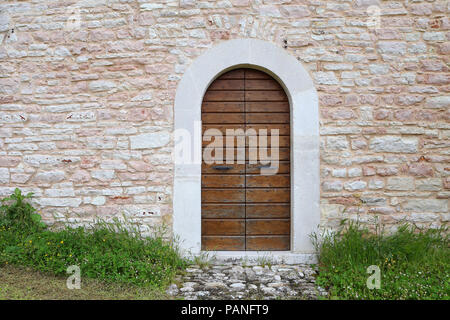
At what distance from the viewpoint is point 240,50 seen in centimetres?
368

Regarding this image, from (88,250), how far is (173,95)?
1922 mm

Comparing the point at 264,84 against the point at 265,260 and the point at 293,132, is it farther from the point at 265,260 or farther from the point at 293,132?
the point at 265,260

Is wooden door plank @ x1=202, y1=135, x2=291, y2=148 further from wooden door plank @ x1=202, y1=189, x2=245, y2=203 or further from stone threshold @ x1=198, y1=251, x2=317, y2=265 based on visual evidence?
stone threshold @ x1=198, y1=251, x2=317, y2=265

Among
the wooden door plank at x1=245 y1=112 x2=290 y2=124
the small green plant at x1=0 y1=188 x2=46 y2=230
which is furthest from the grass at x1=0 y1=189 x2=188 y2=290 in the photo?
the wooden door plank at x1=245 y1=112 x2=290 y2=124

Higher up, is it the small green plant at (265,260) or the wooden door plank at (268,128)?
the wooden door plank at (268,128)

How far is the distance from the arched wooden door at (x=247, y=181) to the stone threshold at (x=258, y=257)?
0.11m

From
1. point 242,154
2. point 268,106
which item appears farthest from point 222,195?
point 268,106

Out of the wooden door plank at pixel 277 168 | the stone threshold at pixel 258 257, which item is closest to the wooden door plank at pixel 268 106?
the wooden door plank at pixel 277 168

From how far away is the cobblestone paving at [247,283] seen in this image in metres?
2.96

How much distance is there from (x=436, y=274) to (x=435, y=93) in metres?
1.95

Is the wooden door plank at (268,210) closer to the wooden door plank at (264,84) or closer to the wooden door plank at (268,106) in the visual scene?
the wooden door plank at (268,106)

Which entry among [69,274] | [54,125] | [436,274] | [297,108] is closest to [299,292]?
[436,274]

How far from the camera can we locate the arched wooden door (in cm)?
381

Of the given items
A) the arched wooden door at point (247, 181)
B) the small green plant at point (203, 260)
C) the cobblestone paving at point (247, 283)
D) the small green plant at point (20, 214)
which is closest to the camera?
the cobblestone paving at point (247, 283)
